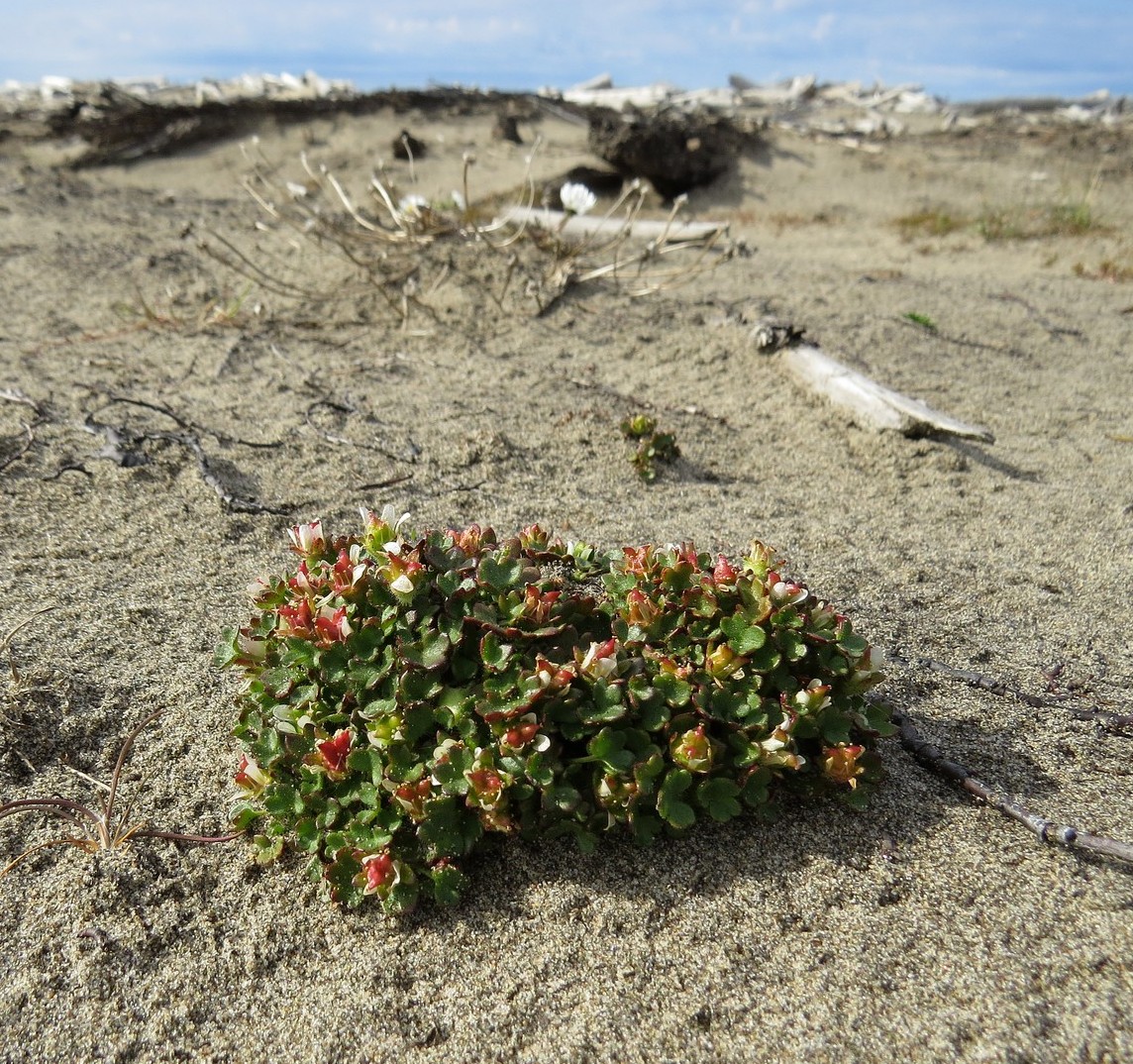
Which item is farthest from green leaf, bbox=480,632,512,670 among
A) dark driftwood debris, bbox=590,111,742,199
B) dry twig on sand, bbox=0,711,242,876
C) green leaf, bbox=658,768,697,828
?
dark driftwood debris, bbox=590,111,742,199

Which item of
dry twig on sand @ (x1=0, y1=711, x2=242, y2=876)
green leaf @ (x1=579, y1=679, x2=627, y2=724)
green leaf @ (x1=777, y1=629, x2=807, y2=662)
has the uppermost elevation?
green leaf @ (x1=777, y1=629, x2=807, y2=662)

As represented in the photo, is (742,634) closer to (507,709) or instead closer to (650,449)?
(507,709)

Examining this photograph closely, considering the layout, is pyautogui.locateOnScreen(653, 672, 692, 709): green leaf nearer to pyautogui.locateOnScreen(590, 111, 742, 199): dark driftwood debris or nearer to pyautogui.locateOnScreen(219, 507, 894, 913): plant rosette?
pyautogui.locateOnScreen(219, 507, 894, 913): plant rosette

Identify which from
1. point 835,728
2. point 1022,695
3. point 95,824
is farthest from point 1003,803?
point 95,824

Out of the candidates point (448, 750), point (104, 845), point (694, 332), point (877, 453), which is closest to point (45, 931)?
point (104, 845)

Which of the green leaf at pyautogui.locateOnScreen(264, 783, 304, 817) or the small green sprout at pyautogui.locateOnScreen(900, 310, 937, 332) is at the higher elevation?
the small green sprout at pyautogui.locateOnScreen(900, 310, 937, 332)

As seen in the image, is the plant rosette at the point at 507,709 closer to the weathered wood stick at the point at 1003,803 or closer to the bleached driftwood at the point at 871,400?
the weathered wood stick at the point at 1003,803

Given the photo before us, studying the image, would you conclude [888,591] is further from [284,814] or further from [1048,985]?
[284,814]
